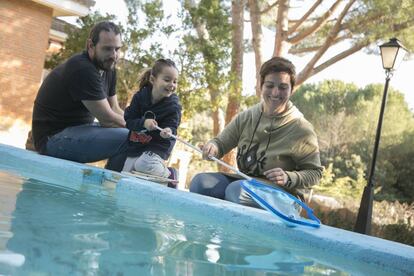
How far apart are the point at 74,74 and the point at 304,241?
226 cm

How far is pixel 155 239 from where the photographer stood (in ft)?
5.94

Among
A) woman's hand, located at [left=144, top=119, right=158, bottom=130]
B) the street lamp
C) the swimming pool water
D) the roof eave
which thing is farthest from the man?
the roof eave

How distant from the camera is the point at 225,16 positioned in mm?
9914

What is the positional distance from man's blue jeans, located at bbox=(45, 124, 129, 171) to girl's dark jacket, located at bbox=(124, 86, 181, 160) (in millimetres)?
109

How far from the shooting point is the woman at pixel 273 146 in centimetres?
302

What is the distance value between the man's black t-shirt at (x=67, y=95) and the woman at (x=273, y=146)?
105cm

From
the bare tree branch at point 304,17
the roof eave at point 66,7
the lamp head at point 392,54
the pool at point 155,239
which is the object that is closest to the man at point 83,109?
the pool at point 155,239

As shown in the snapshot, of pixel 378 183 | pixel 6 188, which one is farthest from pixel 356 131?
pixel 6 188

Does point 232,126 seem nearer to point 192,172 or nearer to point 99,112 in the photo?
point 99,112

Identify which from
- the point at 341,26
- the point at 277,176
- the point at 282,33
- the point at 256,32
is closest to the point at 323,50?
the point at 341,26

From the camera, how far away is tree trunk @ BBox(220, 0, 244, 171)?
31.9 ft

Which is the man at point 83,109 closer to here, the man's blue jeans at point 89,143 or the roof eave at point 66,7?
the man's blue jeans at point 89,143

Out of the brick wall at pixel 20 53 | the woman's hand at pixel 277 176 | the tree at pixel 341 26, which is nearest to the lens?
the woman's hand at pixel 277 176

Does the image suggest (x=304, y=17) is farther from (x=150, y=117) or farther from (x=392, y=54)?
(x=150, y=117)
